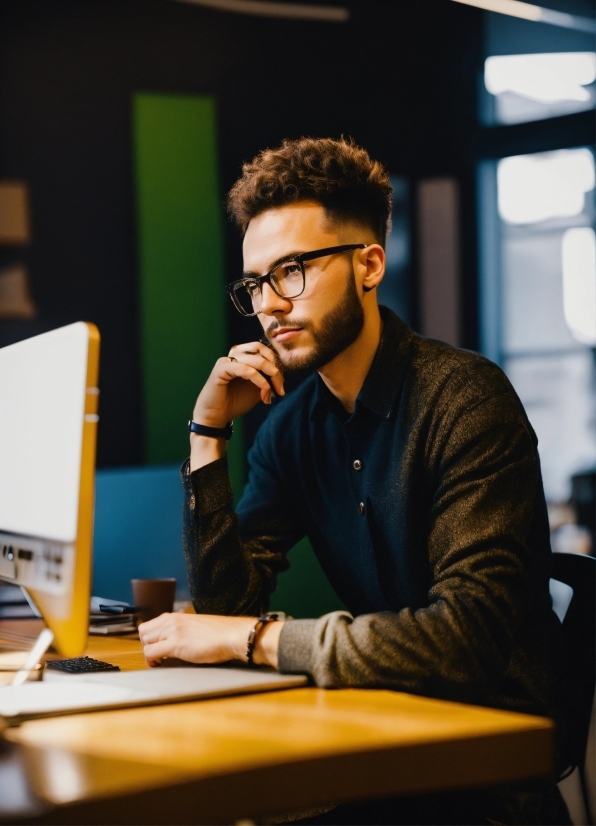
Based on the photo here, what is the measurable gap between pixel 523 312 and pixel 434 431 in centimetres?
366

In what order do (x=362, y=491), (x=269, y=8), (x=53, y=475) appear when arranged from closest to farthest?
(x=53, y=475), (x=362, y=491), (x=269, y=8)

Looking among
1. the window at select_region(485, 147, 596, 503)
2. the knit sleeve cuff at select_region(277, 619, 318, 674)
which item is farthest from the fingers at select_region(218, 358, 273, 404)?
the window at select_region(485, 147, 596, 503)

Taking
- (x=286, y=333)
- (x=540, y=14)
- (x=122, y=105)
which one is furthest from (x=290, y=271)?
(x=540, y=14)

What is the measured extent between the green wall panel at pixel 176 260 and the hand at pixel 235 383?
200 centimetres

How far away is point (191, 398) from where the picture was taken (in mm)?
3945

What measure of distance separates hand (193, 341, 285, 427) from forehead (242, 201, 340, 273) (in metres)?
0.17

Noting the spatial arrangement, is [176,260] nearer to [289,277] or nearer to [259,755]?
[289,277]

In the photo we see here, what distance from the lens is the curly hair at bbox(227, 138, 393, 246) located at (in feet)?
5.86

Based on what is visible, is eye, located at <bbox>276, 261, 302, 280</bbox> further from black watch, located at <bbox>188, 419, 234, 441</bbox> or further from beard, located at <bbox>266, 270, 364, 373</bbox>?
black watch, located at <bbox>188, 419, 234, 441</bbox>

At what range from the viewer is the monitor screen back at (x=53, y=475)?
105cm

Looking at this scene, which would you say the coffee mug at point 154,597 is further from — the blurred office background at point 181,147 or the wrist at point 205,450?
the blurred office background at point 181,147

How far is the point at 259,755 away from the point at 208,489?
0.89m

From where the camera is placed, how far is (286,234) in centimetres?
175

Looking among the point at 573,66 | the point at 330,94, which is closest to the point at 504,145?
the point at 573,66
